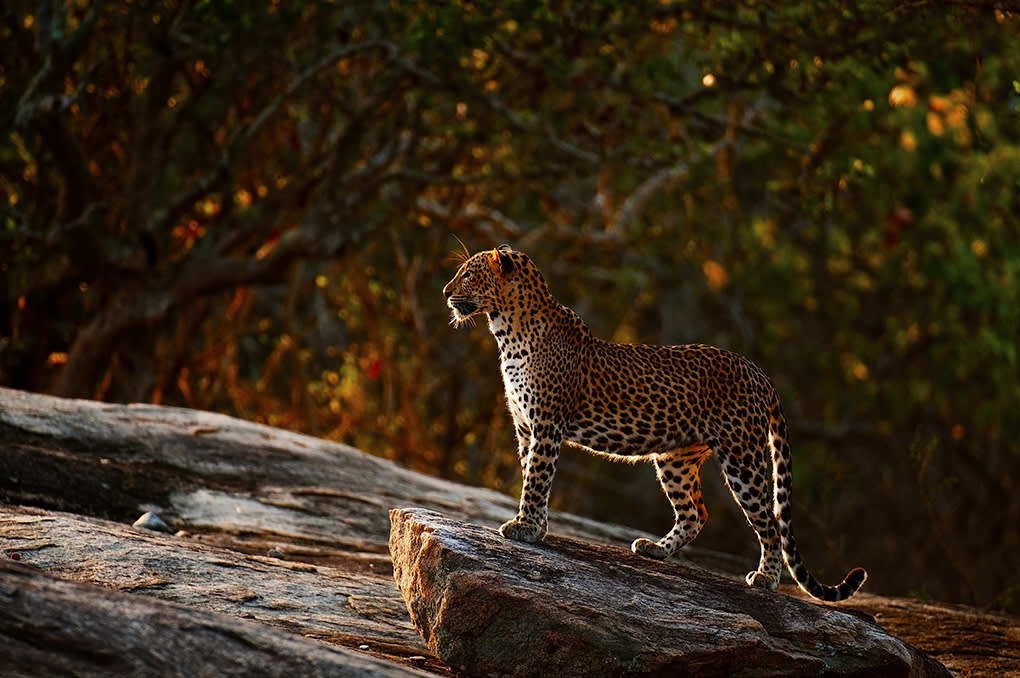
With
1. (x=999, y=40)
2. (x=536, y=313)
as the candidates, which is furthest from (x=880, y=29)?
Answer: (x=536, y=313)

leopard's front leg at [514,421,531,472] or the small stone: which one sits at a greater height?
leopard's front leg at [514,421,531,472]

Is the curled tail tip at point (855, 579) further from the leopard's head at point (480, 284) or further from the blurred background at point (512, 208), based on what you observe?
the blurred background at point (512, 208)

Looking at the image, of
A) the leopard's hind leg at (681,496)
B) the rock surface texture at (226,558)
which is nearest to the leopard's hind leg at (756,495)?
the leopard's hind leg at (681,496)

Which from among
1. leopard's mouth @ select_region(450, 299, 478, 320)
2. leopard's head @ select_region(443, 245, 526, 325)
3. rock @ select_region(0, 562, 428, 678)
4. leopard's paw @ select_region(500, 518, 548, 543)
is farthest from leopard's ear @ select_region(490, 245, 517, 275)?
rock @ select_region(0, 562, 428, 678)

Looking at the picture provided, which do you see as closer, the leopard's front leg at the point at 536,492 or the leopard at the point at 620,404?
the leopard's front leg at the point at 536,492

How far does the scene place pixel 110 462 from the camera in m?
11.4

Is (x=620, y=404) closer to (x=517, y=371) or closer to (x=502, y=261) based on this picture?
(x=517, y=371)

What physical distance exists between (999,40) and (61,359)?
12.6 m

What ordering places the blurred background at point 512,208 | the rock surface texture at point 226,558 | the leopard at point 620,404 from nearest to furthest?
the rock surface texture at point 226,558, the leopard at point 620,404, the blurred background at point 512,208

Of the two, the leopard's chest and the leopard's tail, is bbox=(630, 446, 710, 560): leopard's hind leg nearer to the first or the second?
the leopard's tail

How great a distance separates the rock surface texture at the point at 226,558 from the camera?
6.85 meters

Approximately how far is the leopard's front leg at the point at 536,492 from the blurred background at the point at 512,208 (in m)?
4.05

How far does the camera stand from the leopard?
9172 millimetres

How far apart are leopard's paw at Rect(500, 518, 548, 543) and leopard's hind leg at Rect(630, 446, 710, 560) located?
3.58 ft
